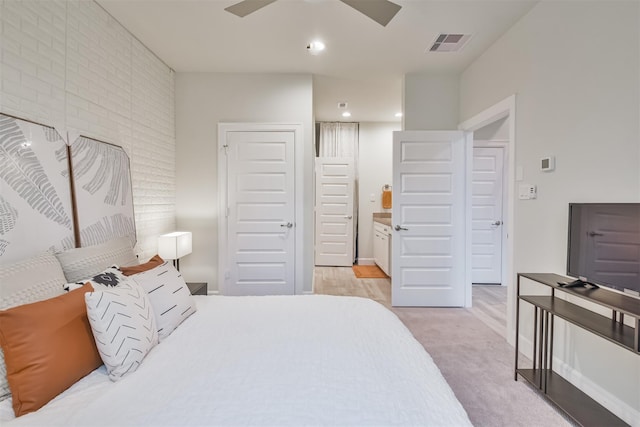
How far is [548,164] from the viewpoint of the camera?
7.09 feet

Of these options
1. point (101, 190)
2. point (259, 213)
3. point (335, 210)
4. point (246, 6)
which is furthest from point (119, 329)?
point (335, 210)

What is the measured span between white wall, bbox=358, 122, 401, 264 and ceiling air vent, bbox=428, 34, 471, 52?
2.84 meters

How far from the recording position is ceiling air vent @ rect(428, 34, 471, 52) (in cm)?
276

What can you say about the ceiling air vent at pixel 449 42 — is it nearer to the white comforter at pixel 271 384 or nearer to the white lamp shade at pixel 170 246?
the white comforter at pixel 271 384

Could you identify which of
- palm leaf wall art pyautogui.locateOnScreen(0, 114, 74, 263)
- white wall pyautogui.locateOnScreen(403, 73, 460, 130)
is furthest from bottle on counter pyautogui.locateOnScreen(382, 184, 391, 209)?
palm leaf wall art pyautogui.locateOnScreen(0, 114, 74, 263)

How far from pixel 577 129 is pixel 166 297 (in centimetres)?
271

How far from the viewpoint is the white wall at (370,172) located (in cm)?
586

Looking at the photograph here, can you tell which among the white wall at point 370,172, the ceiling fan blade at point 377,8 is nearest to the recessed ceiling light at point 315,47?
the ceiling fan blade at point 377,8

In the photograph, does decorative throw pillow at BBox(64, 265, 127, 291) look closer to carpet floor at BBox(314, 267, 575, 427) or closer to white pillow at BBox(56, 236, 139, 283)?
white pillow at BBox(56, 236, 139, 283)

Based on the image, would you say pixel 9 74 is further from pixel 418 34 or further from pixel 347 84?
pixel 347 84

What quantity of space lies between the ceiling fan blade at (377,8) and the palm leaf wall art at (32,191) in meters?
1.99

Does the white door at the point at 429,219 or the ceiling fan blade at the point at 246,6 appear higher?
the ceiling fan blade at the point at 246,6

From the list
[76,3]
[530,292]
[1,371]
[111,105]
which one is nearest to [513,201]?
[530,292]

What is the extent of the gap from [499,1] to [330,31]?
1.34 metres
